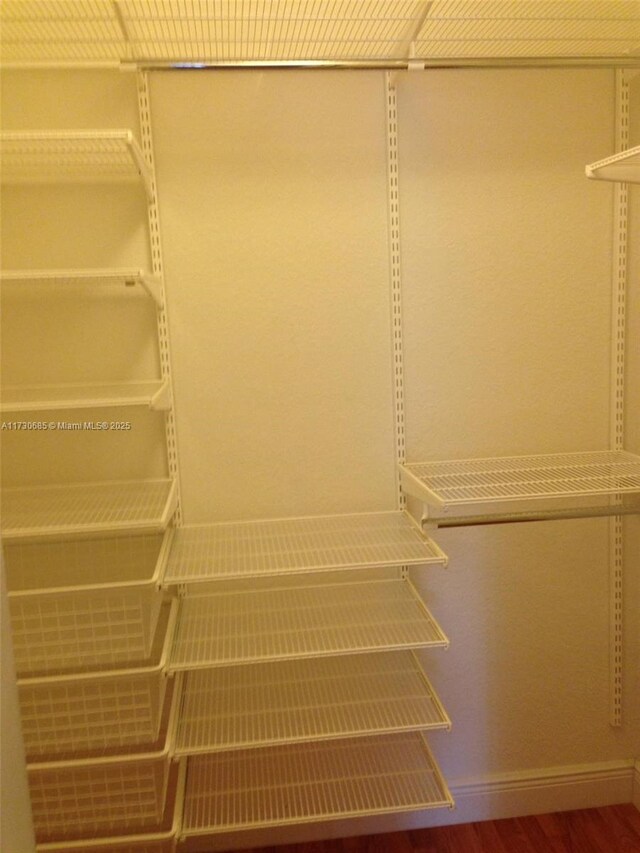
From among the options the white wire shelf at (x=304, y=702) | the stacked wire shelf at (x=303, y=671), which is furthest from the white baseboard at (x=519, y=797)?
the white wire shelf at (x=304, y=702)

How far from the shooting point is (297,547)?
157 cm

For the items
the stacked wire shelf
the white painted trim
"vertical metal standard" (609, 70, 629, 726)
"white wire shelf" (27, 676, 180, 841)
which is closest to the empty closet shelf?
the stacked wire shelf

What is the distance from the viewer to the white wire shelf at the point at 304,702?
4.79 ft

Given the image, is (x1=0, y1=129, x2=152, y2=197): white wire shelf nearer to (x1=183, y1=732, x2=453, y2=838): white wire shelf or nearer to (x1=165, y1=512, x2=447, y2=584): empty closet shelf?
(x1=165, y1=512, x2=447, y2=584): empty closet shelf

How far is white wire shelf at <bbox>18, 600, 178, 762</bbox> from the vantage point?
138cm

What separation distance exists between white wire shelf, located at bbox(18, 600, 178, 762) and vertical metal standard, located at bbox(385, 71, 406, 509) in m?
0.84

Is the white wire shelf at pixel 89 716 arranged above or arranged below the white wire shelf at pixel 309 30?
below

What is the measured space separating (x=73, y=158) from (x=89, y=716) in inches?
52.7

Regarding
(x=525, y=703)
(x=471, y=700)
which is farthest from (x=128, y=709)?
(x=525, y=703)

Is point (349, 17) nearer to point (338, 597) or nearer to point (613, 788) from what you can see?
point (338, 597)

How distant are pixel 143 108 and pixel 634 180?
122 cm

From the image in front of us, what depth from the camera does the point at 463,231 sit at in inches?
67.3

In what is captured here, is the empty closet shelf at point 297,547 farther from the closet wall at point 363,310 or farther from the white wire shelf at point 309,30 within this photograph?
the white wire shelf at point 309,30

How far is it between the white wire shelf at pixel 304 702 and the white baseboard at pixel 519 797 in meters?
0.51
